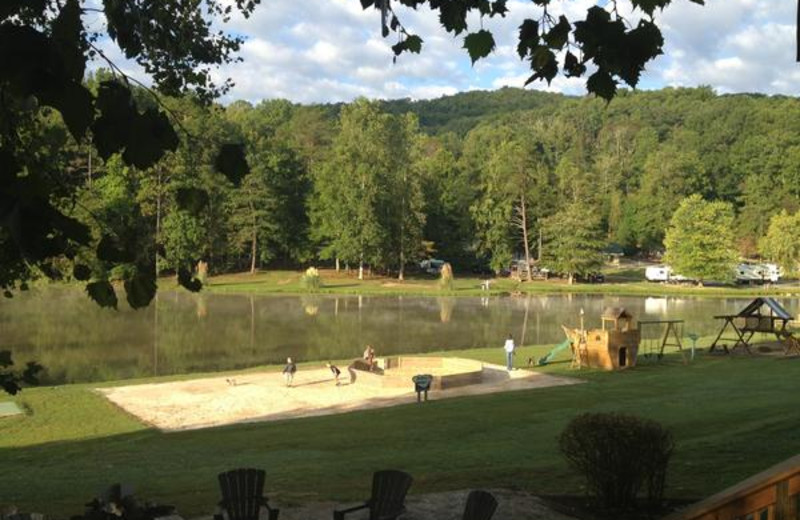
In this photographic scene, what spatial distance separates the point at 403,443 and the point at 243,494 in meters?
6.41

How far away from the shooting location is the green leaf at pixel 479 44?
3.19 metres

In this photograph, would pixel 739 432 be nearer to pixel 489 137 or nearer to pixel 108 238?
pixel 108 238

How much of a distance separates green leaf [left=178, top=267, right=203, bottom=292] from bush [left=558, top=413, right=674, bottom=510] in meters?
5.42

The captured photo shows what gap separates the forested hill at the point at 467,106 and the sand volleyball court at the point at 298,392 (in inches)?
5209

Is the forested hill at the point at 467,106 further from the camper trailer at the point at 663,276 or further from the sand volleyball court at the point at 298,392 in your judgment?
the sand volleyball court at the point at 298,392

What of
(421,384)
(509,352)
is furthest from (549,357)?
(421,384)

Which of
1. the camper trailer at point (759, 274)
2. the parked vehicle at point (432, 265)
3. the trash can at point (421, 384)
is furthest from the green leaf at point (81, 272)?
the camper trailer at point (759, 274)

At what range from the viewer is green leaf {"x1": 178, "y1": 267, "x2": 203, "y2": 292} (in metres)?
2.16

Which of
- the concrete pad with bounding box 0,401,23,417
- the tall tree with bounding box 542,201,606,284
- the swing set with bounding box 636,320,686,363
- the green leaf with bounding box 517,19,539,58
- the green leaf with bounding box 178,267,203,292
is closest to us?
the green leaf with bounding box 178,267,203,292

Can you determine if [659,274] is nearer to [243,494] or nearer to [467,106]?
[243,494]

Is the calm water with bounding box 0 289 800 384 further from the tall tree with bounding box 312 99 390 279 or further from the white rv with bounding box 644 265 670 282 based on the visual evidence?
the white rv with bounding box 644 265 670 282

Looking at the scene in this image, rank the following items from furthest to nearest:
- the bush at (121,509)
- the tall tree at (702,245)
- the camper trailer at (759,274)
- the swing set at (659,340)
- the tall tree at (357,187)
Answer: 1. the camper trailer at (759,274)
2. the tall tree at (357,187)
3. the tall tree at (702,245)
4. the swing set at (659,340)
5. the bush at (121,509)

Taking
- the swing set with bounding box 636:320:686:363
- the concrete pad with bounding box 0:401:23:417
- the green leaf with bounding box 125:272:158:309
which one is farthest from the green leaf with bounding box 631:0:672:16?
the swing set with bounding box 636:320:686:363

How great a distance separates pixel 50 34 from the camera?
1.54 m
